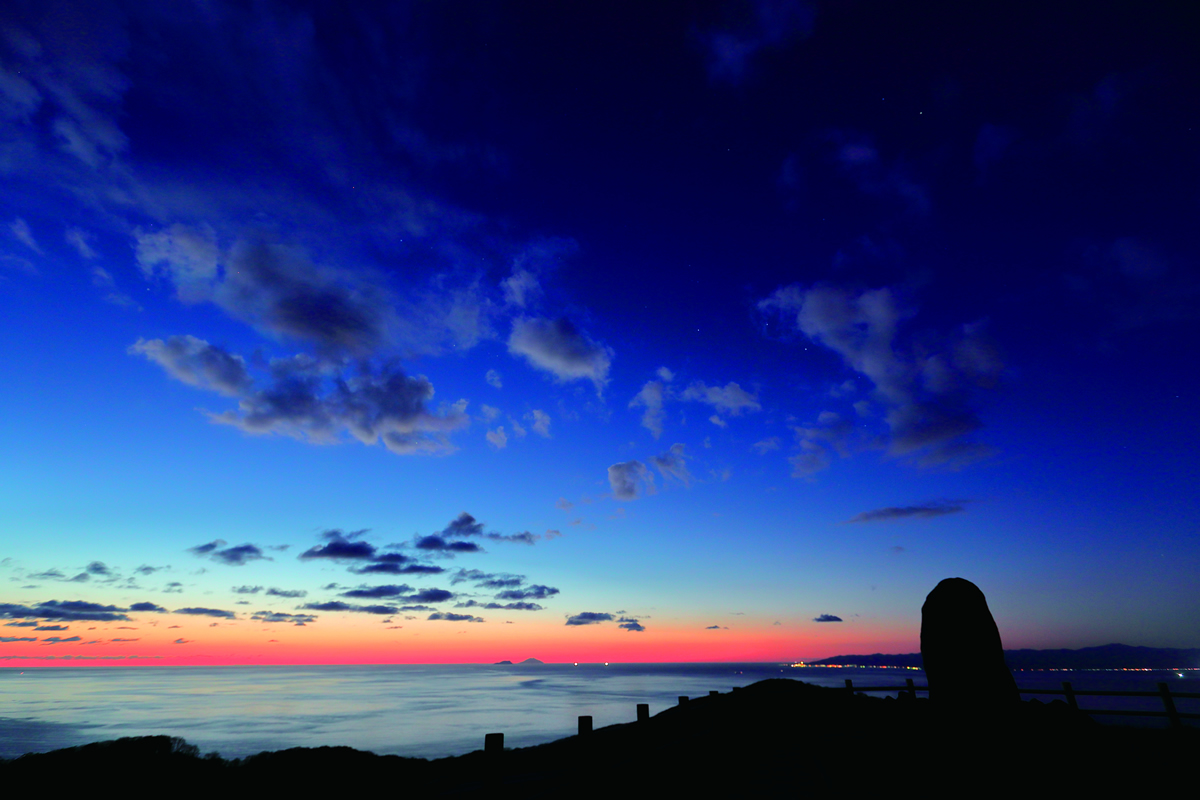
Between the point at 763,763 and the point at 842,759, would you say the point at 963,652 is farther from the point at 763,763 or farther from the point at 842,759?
the point at 763,763

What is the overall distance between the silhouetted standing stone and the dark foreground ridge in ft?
1.34

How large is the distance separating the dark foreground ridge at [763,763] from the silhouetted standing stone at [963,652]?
41cm

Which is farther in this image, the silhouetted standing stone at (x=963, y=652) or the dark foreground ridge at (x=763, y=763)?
the silhouetted standing stone at (x=963, y=652)

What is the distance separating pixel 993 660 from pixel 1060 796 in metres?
4.30

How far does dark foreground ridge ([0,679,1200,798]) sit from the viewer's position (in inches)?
434

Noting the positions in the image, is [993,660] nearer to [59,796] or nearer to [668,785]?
[668,785]

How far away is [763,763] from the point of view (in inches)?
534

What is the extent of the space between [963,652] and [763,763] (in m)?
5.81

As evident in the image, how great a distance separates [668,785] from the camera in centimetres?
1145

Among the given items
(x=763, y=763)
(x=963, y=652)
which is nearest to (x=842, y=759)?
(x=763, y=763)

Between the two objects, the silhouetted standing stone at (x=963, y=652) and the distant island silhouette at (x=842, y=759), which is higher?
the silhouetted standing stone at (x=963, y=652)

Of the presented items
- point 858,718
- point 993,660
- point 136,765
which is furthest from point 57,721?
point 993,660

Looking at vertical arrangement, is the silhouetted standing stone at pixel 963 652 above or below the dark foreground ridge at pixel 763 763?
above

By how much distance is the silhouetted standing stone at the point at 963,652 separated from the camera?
13.9 meters
